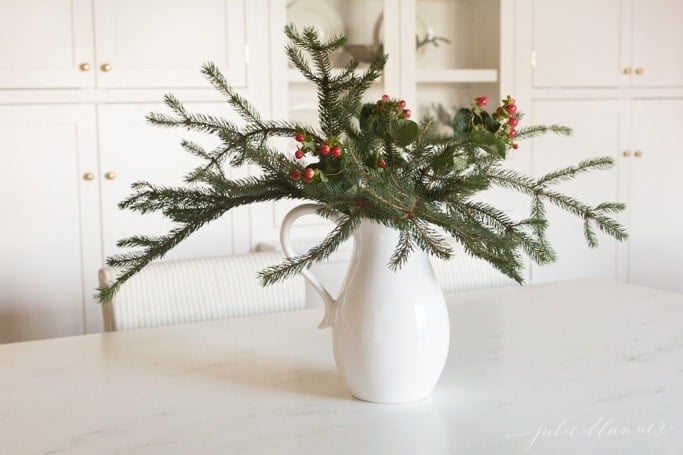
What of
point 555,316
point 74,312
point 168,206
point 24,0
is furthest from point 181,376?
point 24,0

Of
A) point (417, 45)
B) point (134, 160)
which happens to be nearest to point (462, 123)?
point (134, 160)

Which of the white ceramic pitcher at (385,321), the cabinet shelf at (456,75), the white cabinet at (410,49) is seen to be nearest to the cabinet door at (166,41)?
the white cabinet at (410,49)

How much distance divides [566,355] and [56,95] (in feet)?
5.54

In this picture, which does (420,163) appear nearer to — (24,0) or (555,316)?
(555,316)

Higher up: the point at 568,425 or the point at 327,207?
the point at 327,207

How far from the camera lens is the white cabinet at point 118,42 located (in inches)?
98.1

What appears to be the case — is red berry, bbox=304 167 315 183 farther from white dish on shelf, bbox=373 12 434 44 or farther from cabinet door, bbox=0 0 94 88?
white dish on shelf, bbox=373 12 434 44

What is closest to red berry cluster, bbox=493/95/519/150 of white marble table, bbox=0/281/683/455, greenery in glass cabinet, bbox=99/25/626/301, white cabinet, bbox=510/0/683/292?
Answer: greenery in glass cabinet, bbox=99/25/626/301

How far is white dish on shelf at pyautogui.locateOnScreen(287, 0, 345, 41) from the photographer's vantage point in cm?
291

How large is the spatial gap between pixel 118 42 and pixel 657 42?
195 cm

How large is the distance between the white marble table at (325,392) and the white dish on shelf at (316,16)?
143 centimetres

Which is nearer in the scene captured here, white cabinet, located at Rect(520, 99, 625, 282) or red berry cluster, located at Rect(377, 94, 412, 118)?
red berry cluster, located at Rect(377, 94, 412, 118)

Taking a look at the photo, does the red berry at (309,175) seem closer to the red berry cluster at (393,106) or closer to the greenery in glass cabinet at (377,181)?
the greenery in glass cabinet at (377,181)

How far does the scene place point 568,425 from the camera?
114 cm
